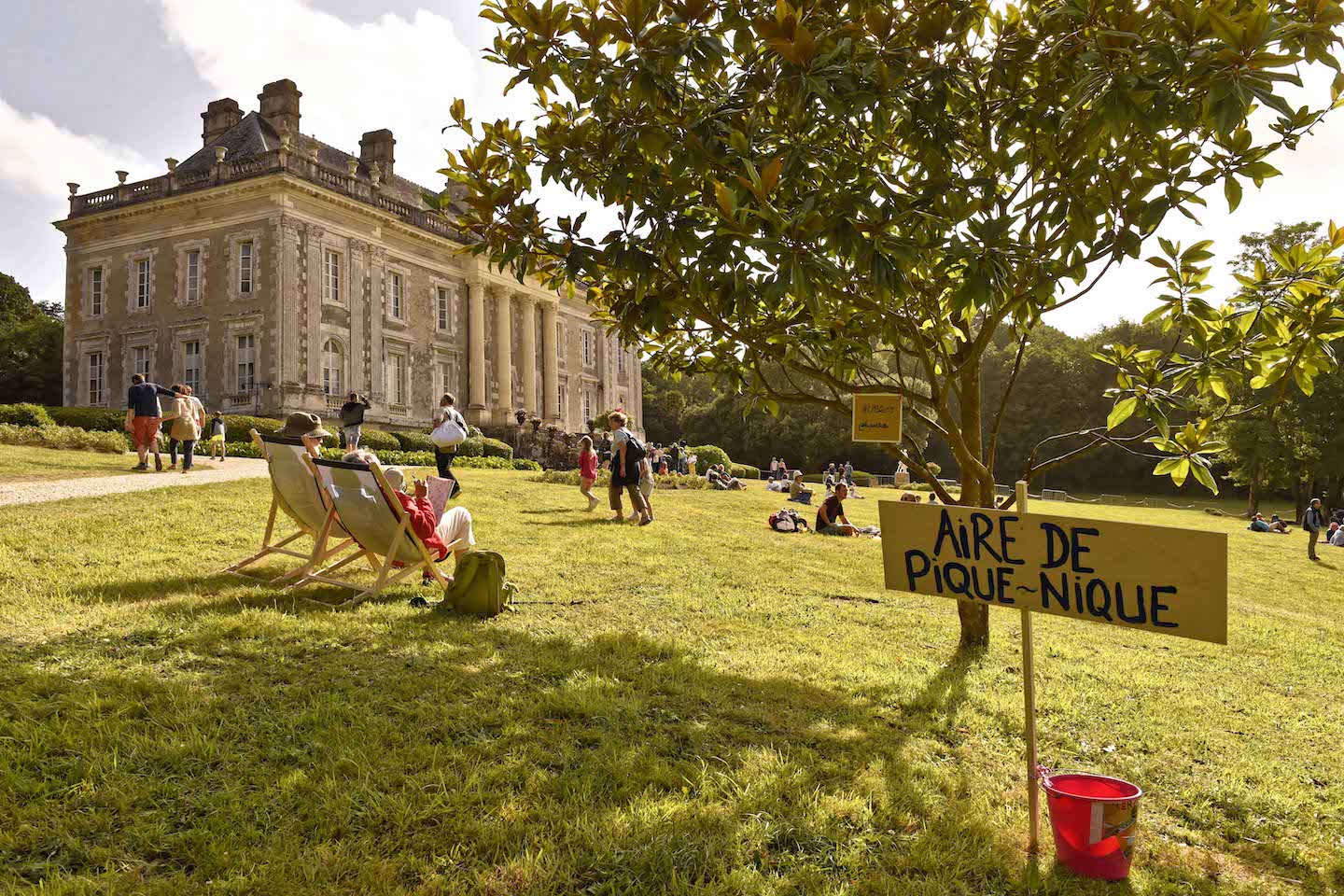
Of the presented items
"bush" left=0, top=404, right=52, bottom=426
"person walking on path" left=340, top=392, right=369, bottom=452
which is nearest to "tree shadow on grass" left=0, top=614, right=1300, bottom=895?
"person walking on path" left=340, top=392, right=369, bottom=452

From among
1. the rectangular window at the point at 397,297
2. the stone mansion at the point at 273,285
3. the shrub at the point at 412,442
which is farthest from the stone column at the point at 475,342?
the shrub at the point at 412,442

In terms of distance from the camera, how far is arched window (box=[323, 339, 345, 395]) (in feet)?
99.7

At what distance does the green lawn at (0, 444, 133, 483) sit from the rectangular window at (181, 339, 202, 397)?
13.0 metres

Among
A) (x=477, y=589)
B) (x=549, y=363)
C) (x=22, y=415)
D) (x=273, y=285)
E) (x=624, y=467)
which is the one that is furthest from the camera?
(x=549, y=363)

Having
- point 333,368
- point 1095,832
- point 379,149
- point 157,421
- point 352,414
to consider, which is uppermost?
point 379,149

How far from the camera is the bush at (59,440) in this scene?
59.8 feet

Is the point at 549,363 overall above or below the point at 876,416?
above

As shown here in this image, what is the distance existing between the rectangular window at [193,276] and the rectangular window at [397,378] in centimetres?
726

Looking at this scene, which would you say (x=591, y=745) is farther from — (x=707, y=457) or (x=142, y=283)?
(x=142, y=283)

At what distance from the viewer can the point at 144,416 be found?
14.7m

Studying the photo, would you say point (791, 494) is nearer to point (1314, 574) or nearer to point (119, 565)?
point (1314, 574)

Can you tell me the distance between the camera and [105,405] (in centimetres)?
3161

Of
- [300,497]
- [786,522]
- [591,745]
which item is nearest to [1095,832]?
[591,745]

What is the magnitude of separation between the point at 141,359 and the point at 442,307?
39.1 ft
